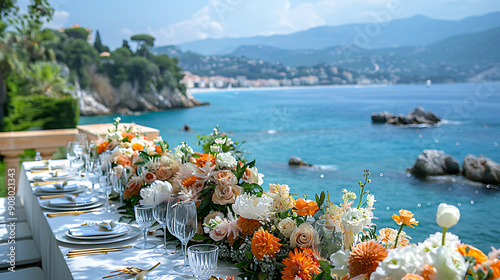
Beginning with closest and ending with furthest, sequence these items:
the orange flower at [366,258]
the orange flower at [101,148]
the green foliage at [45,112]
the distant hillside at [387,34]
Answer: the orange flower at [366,258] → the orange flower at [101,148] → the green foliage at [45,112] → the distant hillside at [387,34]

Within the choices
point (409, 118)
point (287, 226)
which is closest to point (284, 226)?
point (287, 226)

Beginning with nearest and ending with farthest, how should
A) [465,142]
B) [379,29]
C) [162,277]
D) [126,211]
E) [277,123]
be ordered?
[162,277] < [126,211] < [465,142] < [277,123] < [379,29]

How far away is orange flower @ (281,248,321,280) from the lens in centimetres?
112

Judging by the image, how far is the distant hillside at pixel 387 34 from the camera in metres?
61.8

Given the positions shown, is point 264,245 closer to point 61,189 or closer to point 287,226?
point 287,226

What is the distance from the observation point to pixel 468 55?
168ft

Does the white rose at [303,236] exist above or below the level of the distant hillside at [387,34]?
below

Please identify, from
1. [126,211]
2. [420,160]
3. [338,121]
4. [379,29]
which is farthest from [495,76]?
[126,211]

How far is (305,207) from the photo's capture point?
51.4 inches

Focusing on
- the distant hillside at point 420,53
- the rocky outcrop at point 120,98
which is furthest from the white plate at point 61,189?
the distant hillside at point 420,53

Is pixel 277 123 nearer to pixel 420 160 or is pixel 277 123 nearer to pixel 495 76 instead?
pixel 420 160

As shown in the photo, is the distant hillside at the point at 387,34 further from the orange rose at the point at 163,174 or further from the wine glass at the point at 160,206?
the wine glass at the point at 160,206

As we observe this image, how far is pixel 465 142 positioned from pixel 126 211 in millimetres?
34171

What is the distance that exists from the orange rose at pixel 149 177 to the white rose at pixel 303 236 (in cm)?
98
